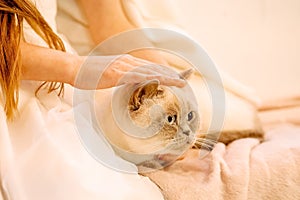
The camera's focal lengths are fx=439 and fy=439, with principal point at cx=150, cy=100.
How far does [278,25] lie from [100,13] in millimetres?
577

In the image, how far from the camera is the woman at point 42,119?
77 centimetres

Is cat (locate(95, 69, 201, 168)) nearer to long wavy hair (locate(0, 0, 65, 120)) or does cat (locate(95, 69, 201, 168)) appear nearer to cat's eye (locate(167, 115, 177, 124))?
cat's eye (locate(167, 115, 177, 124))

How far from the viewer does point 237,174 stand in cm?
87

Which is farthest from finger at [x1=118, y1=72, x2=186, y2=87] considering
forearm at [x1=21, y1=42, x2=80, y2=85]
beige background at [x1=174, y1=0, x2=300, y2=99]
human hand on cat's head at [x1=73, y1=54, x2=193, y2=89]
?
beige background at [x1=174, y1=0, x2=300, y2=99]

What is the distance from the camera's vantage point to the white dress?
0.77 metres

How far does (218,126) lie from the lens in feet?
3.45

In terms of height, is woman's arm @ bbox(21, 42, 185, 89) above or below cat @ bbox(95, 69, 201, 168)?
above

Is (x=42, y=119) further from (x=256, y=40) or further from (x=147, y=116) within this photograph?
(x=256, y=40)

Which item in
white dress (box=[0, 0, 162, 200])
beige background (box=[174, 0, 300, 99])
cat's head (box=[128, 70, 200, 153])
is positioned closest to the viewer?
white dress (box=[0, 0, 162, 200])

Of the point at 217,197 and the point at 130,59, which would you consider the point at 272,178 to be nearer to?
the point at 217,197

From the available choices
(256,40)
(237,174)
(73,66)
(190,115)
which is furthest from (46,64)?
(256,40)

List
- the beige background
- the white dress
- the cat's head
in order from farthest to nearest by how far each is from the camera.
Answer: the beige background < the cat's head < the white dress

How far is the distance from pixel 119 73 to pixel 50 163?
0.22 meters

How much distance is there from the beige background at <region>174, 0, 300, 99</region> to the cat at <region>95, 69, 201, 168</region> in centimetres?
43
